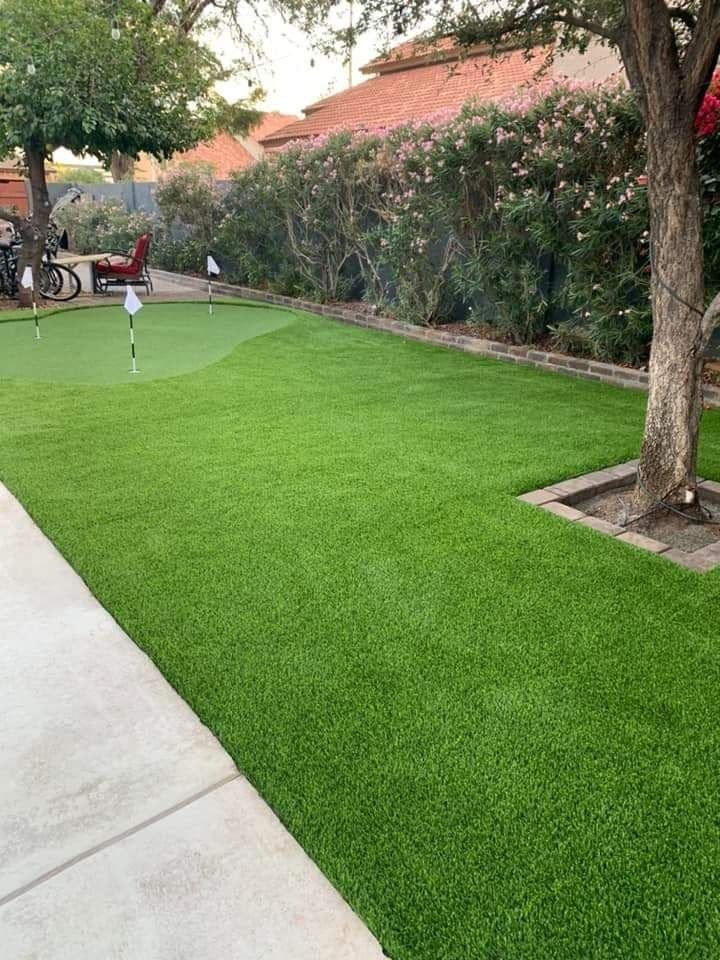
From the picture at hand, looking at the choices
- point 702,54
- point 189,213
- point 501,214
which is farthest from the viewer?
point 189,213

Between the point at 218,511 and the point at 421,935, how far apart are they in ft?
7.55

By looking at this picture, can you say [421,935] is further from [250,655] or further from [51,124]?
[51,124]

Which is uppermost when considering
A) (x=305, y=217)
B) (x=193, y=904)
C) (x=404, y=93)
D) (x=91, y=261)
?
(x=404, y=93)

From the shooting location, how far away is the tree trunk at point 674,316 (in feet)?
10.1

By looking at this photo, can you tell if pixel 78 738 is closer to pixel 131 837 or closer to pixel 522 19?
pixel 131 837

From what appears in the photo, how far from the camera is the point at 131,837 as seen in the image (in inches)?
65.2

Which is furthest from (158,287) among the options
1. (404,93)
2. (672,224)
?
(672,224)

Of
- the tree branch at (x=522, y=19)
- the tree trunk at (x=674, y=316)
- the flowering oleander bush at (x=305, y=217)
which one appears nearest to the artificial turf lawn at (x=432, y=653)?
the tree trunk at (x=674, y=316)

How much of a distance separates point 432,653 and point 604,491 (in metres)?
1.90

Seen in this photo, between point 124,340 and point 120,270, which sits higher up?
point 120,270

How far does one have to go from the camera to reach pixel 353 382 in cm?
611

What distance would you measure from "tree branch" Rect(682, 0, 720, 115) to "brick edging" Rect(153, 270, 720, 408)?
2.90 meters

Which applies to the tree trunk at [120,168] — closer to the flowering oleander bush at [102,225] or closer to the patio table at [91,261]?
the flowering oleander bush at [102,225]

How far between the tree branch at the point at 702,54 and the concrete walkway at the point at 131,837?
3.17 meters
